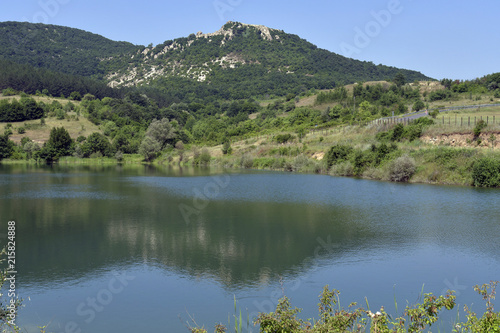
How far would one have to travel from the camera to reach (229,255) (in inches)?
695

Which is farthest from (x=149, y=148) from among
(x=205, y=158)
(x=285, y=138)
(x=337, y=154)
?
(x=337, y=154)

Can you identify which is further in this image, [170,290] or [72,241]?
[72,241]

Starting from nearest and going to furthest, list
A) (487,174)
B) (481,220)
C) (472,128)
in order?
(481,220) < (487,174) < (472,128)

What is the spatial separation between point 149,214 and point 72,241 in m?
7.45

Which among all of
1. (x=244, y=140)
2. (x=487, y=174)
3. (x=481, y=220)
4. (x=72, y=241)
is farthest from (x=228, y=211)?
(x=244, y=140)

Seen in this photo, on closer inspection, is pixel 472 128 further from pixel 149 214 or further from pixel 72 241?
pixel 72 241

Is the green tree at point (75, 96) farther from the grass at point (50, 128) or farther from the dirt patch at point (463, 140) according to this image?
the dirt patch at point (463, 140)

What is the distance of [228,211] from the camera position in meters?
28.6

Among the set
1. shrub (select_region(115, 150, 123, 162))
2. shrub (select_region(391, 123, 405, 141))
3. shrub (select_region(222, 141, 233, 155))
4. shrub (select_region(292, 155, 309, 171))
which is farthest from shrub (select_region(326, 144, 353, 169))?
shrub (select_region(115, 150, 123, 162))

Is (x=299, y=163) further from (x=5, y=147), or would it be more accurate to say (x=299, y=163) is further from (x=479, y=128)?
(x=5, y=147)

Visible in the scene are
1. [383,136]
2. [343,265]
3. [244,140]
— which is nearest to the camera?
[343,265]

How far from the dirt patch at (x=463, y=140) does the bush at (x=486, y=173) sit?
27.0ft

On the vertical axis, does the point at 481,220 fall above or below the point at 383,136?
below

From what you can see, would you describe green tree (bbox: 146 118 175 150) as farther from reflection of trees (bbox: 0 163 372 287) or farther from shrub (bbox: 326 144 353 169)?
reflection of trees (bbox: 0 163 372 287)
